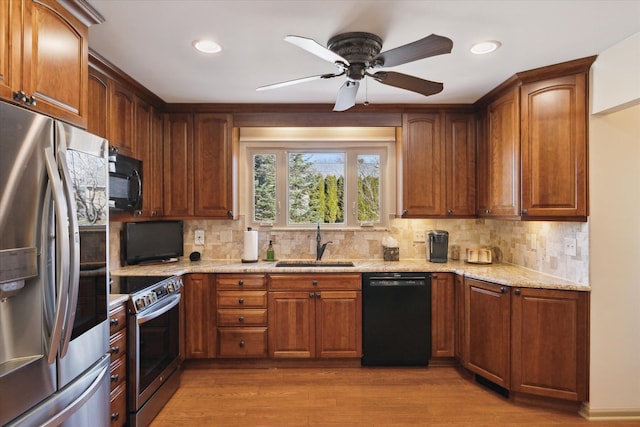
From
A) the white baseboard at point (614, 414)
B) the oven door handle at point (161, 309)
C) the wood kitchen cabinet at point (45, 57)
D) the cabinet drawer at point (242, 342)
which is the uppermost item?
the wood kitchen cabinet at point (45, 57)

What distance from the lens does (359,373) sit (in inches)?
120

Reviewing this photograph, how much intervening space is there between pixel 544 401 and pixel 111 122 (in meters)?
3.77

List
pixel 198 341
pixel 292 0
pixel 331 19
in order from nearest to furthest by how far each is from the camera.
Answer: pixel 292 0 → pixel 331 19 → pixel 198 341

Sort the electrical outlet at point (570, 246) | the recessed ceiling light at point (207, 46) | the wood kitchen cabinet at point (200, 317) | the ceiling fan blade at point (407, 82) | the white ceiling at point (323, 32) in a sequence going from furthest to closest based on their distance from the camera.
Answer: the wood kitchen cabinet at point (200, 317) < the electrical outlet at point (570, 246) < the recessed ceiling light at point (207, 46) < the ceiling fan blade at point (407, 82) < the white ceiling at point (323, 32)

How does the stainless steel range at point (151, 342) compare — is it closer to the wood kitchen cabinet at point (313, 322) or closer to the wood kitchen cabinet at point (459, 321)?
the wood kitchen cabinet at point (313, 322)

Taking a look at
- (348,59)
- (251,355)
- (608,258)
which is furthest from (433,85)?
(251,355)

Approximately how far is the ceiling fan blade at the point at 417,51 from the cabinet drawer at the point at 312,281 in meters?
1.87

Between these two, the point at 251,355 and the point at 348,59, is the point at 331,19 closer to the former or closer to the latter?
the point at 348,59

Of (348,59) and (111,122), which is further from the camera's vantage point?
(111,122)

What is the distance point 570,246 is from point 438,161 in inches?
52.4

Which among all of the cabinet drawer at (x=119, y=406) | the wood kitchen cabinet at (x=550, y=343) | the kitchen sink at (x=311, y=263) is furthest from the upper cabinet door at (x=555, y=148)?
the cabinet drawer at (x=119, y=406)

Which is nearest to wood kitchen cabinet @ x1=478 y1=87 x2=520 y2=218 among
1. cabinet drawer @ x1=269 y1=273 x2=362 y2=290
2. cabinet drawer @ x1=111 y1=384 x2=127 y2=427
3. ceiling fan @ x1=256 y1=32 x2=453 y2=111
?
ceiling fan @ x1=256 y1=32 x2=453 y2=111

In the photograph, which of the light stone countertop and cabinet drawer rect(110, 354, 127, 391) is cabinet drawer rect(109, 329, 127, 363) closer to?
cabinet drawer rect(110, 354, 127, 391)

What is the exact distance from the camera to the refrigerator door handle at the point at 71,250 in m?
1.36
